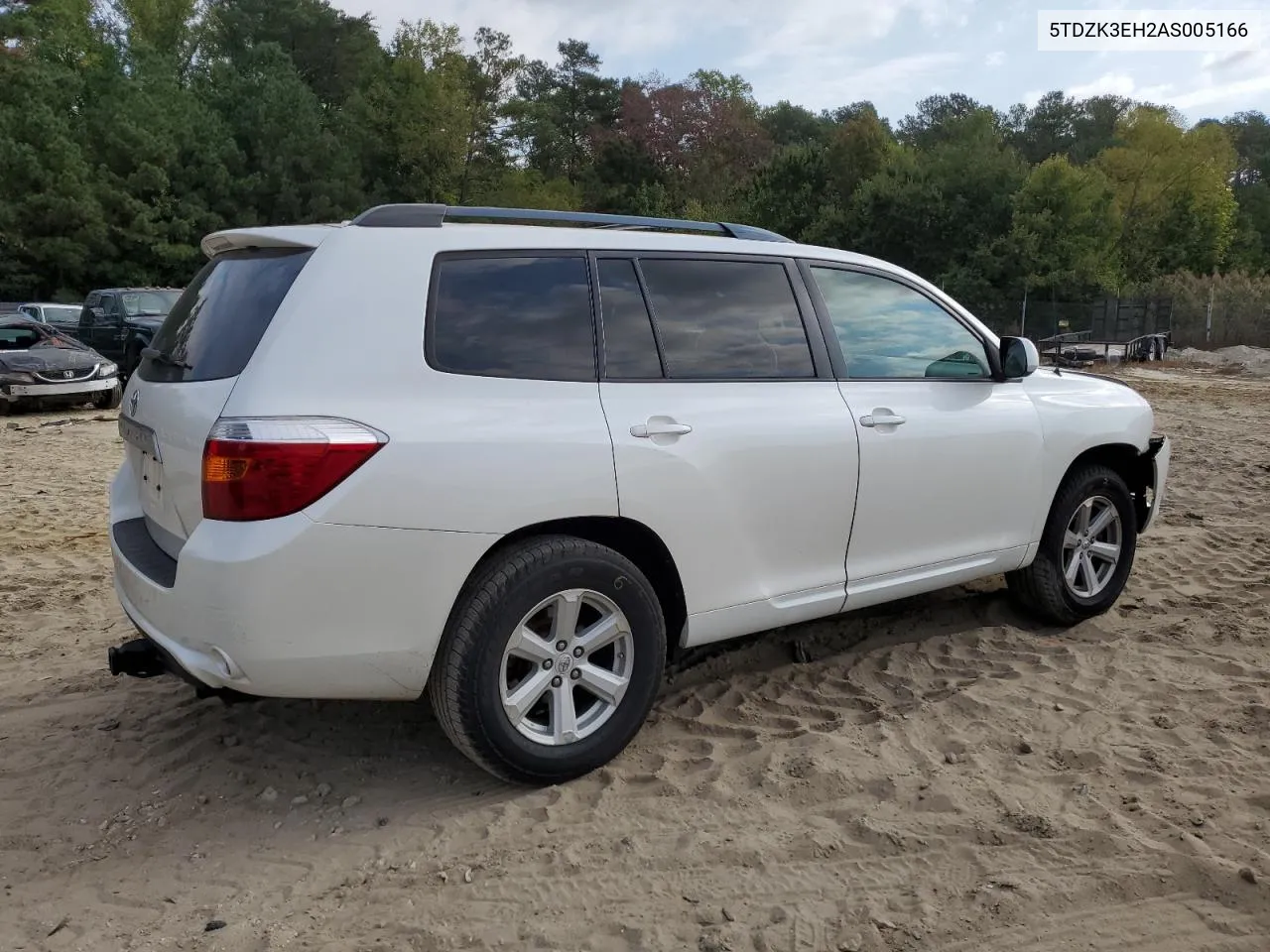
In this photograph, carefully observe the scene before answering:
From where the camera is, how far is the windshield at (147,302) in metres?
18.1

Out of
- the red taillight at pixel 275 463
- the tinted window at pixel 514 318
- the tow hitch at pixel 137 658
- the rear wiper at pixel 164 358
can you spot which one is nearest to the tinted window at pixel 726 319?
the tinted window at pixel 514 318

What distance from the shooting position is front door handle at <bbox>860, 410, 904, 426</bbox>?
3.98m

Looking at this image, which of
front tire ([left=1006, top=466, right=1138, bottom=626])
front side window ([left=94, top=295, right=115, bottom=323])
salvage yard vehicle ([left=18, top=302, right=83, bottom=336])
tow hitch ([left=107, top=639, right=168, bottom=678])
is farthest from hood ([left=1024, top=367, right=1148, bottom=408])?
salvage yard vehicle ([left=18, top=302, right=83, bottom=336])

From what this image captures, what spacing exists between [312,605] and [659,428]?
123 centimetres

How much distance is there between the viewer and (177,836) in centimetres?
323

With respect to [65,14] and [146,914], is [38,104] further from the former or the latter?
[146,914]

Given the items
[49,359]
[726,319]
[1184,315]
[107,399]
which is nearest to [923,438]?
[726,319]

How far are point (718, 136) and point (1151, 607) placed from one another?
163ft

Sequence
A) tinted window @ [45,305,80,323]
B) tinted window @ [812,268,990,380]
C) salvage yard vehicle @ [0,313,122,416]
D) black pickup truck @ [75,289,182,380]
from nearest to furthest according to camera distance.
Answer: tinted window @ [812,268,990,380], salvage yard vehicle @ [0,313,122,416], black pickup truck @ [75,289,182,380], tinted window @ [45,305,80,323]

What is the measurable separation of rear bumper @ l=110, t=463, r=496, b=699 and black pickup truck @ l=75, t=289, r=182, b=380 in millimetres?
15753

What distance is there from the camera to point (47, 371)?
14.6 metres

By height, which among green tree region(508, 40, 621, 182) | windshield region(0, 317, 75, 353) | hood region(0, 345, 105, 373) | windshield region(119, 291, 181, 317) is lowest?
hood region(0, 345, 105, 373)

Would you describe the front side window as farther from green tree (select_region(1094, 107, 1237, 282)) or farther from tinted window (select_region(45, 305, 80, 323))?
green tree (select_region(1094, 107, 1237, 282))

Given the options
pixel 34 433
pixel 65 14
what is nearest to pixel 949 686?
pixel 34 433
